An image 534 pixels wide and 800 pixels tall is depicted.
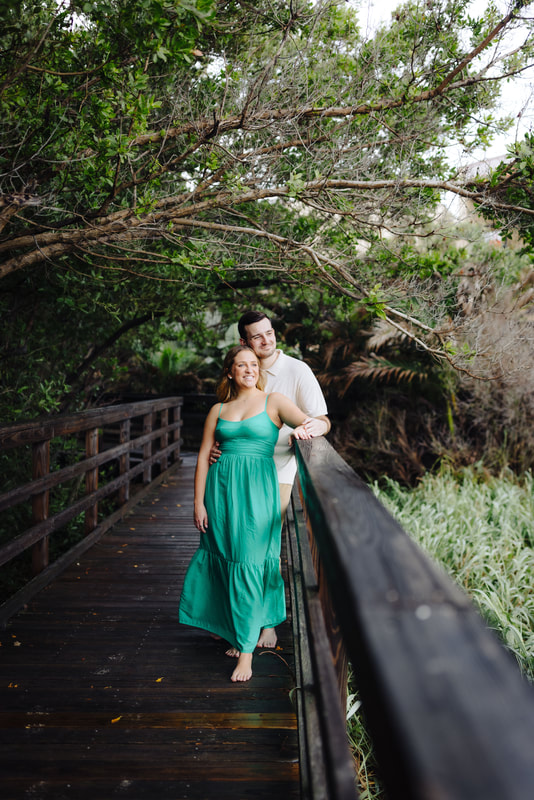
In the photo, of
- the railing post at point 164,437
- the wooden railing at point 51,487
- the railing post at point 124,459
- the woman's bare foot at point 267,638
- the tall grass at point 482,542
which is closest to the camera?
the woman's bare foot at point 267,638

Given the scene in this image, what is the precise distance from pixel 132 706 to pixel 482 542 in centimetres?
465

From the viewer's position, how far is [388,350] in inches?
424

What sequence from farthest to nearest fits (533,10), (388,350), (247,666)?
(388,350), (533,10), (247,666)

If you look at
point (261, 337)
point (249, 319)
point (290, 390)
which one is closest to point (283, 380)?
point (290, 390)

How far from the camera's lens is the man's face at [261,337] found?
3.51 meters

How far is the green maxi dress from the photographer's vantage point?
311 cm

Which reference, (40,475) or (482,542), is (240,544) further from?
(482,542)

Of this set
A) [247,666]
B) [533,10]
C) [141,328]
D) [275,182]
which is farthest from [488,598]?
[141,328]

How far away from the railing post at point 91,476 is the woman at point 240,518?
7.42ft

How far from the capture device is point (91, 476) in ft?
17.7

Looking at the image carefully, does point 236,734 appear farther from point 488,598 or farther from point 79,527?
point 79,527

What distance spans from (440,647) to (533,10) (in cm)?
493

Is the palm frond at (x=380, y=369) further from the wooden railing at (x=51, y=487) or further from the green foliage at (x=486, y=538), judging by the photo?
the wooden railing at (x=51, y=487)

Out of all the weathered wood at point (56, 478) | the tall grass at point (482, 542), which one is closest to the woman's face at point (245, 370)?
the weathered wood at point (56, 478)
